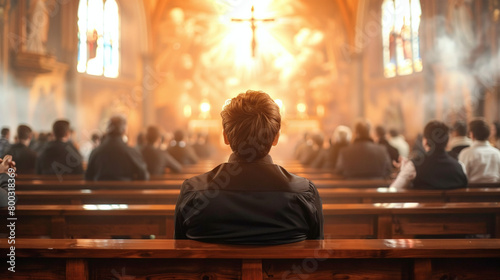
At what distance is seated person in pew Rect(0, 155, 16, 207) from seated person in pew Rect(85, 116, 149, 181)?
1.99 meters

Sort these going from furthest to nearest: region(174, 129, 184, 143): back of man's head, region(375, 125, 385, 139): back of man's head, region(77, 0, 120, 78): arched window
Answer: region(77, 0, 120, 78): arched window < region(174, 129, 184, 143): back of man's head < region(375, 125, 385, 139): back of man's head

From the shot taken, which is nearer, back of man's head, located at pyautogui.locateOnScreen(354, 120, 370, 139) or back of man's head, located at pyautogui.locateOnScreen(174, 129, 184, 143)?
back of man's head, located at pyautogui.locateOnScreen(354, 120, 370, 139)

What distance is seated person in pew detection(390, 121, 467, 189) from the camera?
13.7ft

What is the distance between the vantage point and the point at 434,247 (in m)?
1.84

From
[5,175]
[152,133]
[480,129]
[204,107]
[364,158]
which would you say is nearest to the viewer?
[5,175]

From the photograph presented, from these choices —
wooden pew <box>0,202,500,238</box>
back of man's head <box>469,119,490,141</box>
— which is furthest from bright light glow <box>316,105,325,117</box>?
wooden pew <box>0,202,500,238</box>

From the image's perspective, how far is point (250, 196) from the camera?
6.40ft

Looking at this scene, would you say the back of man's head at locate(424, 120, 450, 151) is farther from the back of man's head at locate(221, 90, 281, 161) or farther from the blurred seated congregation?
the back of man's head at locate(221, 90, 281, 161)

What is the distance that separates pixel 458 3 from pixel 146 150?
30.8ft

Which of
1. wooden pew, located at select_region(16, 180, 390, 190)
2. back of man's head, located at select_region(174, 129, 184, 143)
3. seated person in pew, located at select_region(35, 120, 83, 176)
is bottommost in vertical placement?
wooden pew, located at select_region(16, 180, 390, 190)

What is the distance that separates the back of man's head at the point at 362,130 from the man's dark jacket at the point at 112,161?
2.76m

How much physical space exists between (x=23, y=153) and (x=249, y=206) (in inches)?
234

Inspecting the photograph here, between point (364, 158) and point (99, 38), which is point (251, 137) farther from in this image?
point (99, 38)

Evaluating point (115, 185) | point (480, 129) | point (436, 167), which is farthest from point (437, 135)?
point (115, 185)
